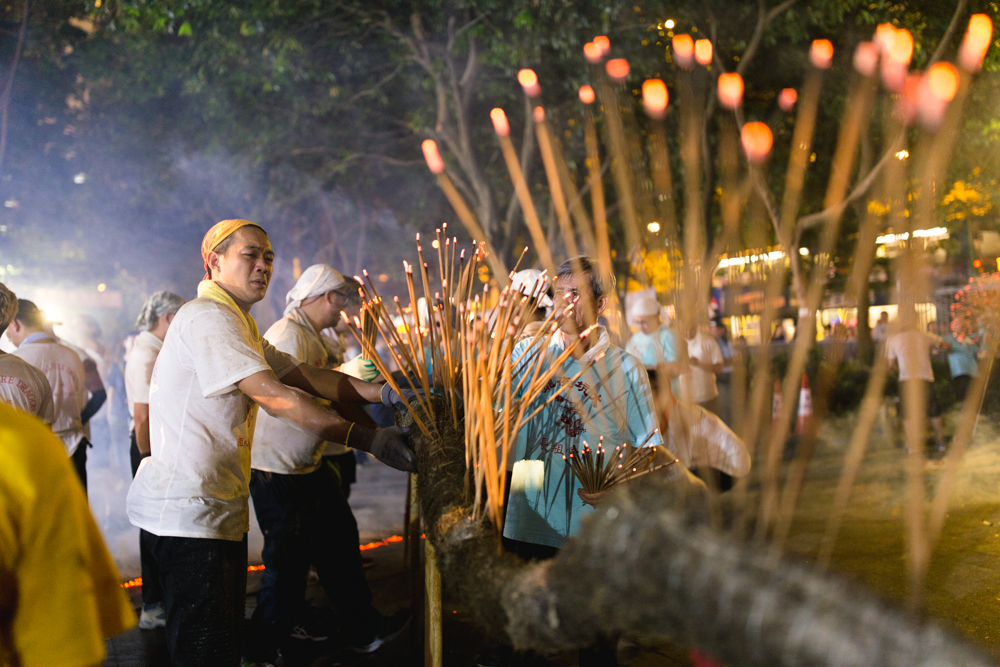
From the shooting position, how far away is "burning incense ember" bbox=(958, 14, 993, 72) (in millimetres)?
8914

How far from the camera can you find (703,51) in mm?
9656

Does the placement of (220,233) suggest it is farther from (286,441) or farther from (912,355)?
(912,355)

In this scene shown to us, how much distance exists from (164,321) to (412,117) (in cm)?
767

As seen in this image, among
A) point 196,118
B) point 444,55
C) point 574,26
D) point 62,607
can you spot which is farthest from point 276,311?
point 62,607

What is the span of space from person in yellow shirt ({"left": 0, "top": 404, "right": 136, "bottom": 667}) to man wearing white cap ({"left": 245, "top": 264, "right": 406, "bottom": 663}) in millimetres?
2132

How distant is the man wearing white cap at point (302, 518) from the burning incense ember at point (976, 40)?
9.39 m

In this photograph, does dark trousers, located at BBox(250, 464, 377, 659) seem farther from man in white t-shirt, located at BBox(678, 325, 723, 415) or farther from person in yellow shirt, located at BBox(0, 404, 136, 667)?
man in white t-shirt, located at BBox(678, 325, 723, 415)

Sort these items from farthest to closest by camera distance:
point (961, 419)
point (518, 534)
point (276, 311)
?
point (276, 311) → point (961, 419) → point (518, 534)

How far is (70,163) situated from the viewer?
14469 mm

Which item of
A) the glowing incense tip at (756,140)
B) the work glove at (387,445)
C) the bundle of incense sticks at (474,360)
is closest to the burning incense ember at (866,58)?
the glowing incense tip at (756,140)

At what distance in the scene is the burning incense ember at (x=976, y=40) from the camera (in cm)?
891

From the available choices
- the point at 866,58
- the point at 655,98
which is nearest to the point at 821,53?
the point at 866,58

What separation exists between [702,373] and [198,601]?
16.0ft

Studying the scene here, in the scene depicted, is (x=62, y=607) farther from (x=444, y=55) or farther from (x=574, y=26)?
(x=444, y=55)
